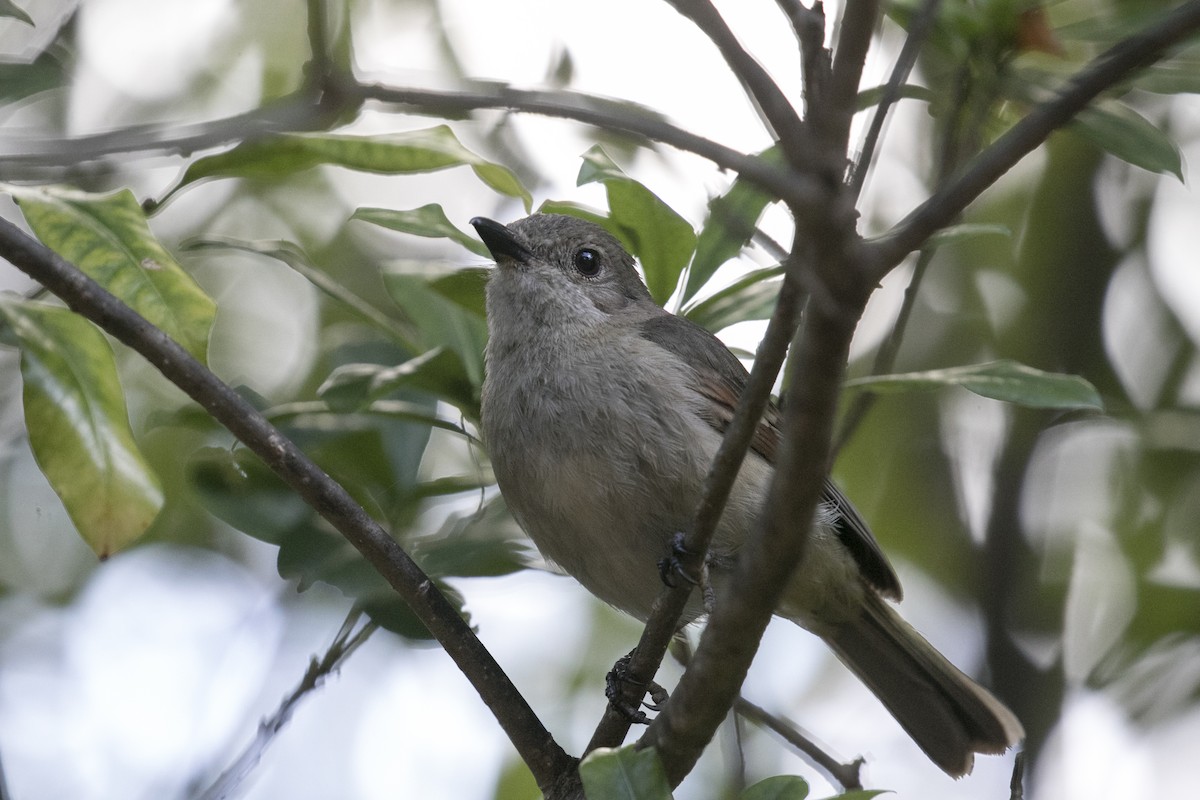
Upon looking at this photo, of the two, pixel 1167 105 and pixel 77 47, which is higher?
pixel 1167 105

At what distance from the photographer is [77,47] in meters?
5.36

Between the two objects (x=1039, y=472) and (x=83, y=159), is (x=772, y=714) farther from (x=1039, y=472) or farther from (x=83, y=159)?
(x=83, y=159)

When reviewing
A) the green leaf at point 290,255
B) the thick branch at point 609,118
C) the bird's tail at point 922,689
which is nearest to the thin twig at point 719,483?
the thick branch at point 609,118

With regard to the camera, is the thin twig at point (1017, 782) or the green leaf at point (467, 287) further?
the green leaf at point (467, 287)

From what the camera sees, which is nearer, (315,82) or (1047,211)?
(315,82)

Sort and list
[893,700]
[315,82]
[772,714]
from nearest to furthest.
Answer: [315,82] → [772,714] → [893,700]

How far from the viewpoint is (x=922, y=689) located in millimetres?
4898

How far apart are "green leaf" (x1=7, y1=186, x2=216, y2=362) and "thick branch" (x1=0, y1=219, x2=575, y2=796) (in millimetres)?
327

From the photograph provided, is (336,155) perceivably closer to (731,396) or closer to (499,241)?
(499,241)

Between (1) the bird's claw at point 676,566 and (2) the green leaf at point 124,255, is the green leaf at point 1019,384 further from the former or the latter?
(2) the green leaf at point 124,255

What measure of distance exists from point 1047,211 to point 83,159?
4.72 metres

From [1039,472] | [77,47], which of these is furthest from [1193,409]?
[77,47]

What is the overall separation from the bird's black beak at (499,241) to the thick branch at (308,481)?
1.84m

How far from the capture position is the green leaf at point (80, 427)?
10.0 feet
